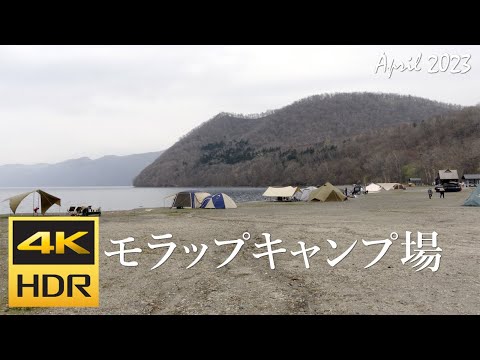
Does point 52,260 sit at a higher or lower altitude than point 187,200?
higher

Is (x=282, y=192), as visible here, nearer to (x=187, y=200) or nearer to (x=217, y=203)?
(x=217, y=203)

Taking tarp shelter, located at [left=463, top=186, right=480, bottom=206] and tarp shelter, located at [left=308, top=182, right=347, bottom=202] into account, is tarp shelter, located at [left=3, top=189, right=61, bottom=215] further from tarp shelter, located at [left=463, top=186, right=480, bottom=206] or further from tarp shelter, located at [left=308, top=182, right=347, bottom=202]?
tarp shelter, located at [left=463, top=186, right=480, bottom=206]

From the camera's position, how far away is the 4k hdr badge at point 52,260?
4398 mm

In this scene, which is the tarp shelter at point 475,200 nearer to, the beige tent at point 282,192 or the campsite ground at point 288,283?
the campsite ground at point 288,283

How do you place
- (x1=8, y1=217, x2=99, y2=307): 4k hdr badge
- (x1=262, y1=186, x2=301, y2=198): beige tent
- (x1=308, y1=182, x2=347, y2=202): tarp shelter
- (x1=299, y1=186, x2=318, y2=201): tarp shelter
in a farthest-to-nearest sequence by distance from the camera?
(x1=262, y1=186, x2=301, y2=198): beige tent < (x1=299, y1=186, x2=318, y2=201): tarp shelter < (x1=308, y1=182, x2=347, y2=202): tarp shelter < (x1=8, y1=217, x2=99, y2=307): 4k hdr badge

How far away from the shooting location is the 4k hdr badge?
440cm

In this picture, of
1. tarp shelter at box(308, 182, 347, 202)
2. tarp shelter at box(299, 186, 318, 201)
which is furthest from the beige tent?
tarp shelter at box(308, 182, 347, 202)

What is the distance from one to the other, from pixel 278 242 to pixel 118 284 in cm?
773

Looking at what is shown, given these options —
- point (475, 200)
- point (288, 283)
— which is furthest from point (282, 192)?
point (288, 283)

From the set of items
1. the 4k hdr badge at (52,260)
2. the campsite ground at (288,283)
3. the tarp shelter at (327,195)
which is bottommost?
the campsite ground at (288,283)

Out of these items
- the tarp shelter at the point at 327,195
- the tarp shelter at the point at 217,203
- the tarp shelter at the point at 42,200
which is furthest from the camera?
the tarp shelter at the point at 327,195

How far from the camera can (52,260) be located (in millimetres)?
4422

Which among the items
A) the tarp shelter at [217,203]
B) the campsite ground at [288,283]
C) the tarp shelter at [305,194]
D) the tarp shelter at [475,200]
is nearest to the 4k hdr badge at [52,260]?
the campsite ground at [288,283]

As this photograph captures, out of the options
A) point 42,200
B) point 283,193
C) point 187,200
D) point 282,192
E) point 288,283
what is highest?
point 42,200
